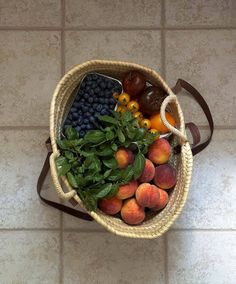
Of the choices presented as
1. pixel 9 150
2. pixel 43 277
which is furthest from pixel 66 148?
pixel 43 277

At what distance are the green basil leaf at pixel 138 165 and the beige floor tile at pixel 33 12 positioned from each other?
0.38 metres

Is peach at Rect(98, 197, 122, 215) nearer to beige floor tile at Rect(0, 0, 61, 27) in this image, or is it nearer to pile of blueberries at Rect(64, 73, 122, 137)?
pile of blueberries at Rect(64, 73, 122, 137)

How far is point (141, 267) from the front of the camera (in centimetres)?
96

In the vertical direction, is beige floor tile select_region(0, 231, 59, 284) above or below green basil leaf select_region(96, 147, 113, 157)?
below

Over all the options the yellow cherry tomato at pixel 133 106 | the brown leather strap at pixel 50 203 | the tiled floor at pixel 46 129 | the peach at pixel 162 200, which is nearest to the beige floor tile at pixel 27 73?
the tiled floor at pixel 46 129

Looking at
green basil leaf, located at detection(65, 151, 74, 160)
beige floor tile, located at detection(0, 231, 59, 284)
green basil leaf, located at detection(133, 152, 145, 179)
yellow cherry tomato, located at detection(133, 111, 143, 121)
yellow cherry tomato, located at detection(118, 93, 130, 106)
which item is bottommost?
beige floor tile, located at detection(0, 231, 59, 284)

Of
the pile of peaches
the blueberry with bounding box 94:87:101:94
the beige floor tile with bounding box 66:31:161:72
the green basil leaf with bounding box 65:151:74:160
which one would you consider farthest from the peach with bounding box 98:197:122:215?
the beige floor tile with bounding box 66:31:161:72

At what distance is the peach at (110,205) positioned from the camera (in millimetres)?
827

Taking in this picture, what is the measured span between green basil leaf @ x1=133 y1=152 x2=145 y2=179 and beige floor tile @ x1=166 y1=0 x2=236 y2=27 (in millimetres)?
335

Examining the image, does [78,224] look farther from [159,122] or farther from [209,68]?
[209,68]

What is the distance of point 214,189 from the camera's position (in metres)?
0.95

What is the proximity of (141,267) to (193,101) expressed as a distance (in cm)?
39

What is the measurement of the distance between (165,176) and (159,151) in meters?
0.05

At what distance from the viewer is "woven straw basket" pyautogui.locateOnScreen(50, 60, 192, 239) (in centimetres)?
80
